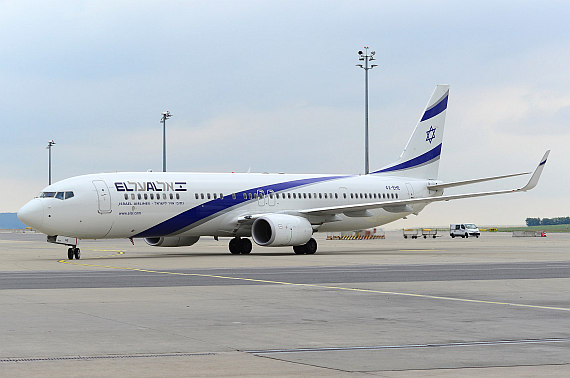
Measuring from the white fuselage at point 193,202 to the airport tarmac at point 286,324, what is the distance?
11383 millimetres

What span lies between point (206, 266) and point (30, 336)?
19.2 metres

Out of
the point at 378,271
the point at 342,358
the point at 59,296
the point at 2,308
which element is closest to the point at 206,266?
the point at 378,271

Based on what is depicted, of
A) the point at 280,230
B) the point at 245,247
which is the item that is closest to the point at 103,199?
the point at 280,230

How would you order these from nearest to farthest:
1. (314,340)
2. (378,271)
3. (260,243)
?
1. (314,340)
2. (378,271)
3. (260,243)

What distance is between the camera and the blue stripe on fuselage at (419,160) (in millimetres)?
51906

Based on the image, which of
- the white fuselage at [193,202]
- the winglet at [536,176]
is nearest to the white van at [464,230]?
the white fuselage at [193,202]

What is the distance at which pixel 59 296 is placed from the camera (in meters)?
19.3

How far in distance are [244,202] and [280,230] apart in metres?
2.82

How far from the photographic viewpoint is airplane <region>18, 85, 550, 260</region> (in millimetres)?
38156

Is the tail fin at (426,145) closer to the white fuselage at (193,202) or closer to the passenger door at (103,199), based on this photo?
the white fuselage at (193,202)

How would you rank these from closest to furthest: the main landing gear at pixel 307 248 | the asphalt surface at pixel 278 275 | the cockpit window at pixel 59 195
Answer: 1. the asphalt surface at pixel 278 275
2. the cockpit window at pixel 59 195
3. the main landing gear at pixel 307 248

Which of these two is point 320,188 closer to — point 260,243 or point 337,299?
point 260,243

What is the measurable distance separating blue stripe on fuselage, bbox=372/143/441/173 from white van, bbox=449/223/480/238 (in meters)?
30.5

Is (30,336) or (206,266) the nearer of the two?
(30,336)
